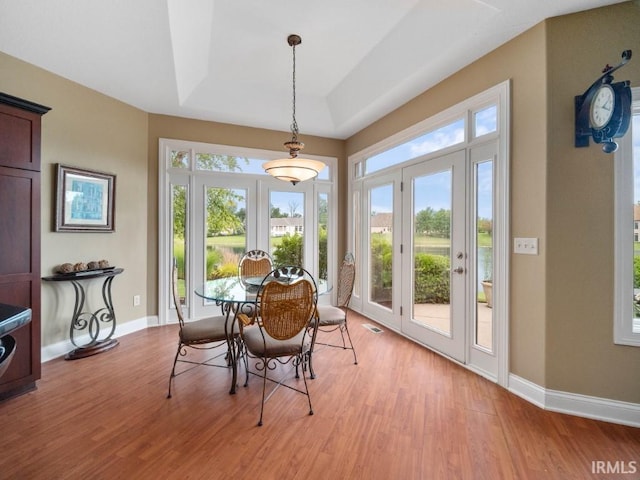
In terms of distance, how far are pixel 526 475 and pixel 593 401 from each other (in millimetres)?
959

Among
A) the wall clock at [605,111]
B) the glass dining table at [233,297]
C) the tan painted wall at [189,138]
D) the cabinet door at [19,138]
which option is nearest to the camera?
the wall clock at [605,111]

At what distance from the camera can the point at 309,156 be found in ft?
15.8

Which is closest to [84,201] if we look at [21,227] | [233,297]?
[21,227]

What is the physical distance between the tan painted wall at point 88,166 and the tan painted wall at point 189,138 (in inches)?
3.5

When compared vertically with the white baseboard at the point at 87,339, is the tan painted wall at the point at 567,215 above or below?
above

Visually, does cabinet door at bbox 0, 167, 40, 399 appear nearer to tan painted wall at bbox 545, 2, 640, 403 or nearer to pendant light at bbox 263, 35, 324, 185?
pendant light at bbox 263, 35, 324, 185

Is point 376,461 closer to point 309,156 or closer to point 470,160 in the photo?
point 470,160

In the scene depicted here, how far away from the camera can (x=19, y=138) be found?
2.24 m

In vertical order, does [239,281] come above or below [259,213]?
below

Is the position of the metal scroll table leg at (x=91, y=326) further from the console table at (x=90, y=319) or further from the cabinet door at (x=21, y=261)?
the cabinet door at (x=21, y=261)

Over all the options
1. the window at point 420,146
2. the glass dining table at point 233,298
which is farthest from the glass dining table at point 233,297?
the window at point 420,146

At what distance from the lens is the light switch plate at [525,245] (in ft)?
7.31

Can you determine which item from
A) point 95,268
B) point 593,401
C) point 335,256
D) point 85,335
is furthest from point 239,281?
point 593,401

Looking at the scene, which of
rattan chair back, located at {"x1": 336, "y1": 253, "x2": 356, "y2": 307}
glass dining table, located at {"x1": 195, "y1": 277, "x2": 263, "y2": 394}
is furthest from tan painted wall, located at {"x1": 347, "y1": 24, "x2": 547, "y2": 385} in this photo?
glass dining table, located at {"x1": 195, "y1": 277, "x2": 263, "y2": 394}
